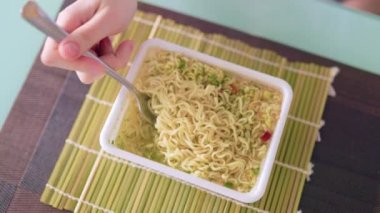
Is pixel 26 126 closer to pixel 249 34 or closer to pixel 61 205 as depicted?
pixel 61 205

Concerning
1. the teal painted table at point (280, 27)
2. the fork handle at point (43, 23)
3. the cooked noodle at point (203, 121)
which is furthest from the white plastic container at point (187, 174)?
the teal painted table at point (280, 27)

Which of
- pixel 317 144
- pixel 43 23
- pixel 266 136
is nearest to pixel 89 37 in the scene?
pixel 43 23

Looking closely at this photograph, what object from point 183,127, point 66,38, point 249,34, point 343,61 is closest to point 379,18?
point 343,61

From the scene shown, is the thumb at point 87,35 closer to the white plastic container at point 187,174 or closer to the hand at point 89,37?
the hand at point 89,37

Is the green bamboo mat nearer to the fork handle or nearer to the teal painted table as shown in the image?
the teal painted table

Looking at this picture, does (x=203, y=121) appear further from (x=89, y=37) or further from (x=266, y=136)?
(x=89, y=37)

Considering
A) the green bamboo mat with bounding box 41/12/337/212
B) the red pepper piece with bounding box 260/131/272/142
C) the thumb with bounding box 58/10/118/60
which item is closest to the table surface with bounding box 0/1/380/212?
the green bamboo mat with bounding box 41/12/337/212
